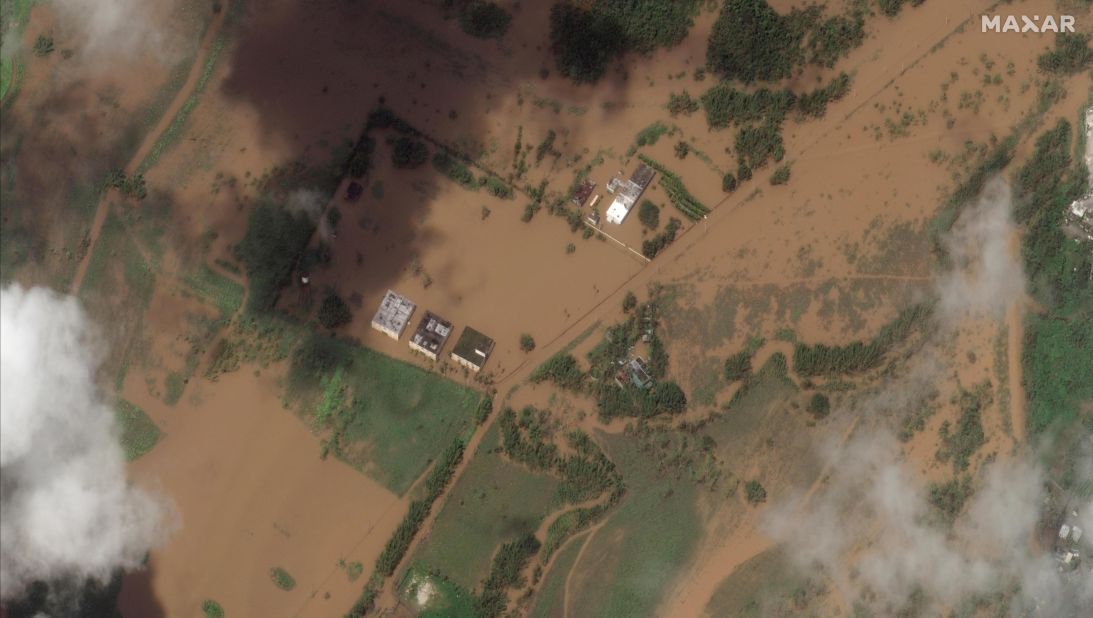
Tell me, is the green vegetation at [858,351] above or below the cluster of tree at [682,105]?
below

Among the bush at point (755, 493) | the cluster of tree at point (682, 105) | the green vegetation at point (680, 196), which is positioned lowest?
the bush at point (755, 493)

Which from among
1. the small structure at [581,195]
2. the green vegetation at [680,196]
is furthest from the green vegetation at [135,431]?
the green vegetation at [680,196]

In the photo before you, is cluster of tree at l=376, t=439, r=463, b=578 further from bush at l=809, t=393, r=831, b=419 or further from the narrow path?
the narrow path

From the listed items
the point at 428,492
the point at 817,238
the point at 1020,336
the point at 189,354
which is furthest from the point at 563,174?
the point at 1020,336

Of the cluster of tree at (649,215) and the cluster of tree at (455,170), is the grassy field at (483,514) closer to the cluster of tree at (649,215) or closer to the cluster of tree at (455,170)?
the cluster of tree at (455,170)

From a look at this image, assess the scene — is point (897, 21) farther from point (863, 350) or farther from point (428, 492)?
point (428, 492)

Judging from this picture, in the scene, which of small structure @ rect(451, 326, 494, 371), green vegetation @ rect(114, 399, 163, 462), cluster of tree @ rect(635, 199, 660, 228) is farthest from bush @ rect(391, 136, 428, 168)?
green vegetation @ rect(114, 399, 163, 462)
